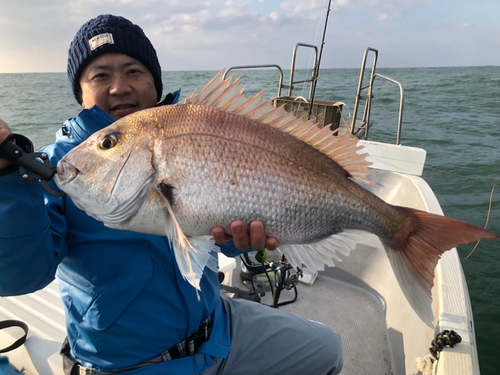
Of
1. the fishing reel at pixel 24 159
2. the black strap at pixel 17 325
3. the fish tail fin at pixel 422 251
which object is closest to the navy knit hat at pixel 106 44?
the fishing reel at pixel 24 159

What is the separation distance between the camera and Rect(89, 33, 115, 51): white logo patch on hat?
66.7 inches

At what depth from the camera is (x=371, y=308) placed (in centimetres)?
303

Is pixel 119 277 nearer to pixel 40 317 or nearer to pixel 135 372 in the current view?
pixel 135 372

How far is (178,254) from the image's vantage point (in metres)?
1.12

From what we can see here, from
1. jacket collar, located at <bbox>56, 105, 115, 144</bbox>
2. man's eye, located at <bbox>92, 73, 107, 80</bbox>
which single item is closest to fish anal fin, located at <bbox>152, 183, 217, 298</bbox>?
jacket collar, located at <bbox>56, 105, 115, 144</bbox>

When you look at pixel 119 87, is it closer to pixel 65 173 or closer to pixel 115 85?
pixel 115 85

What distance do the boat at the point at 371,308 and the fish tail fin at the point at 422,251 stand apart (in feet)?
0.54

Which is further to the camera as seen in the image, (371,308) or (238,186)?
(371,308)

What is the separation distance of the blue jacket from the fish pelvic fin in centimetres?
33

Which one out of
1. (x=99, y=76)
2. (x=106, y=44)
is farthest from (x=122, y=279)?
(x=106, y=44)

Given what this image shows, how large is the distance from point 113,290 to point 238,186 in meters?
0.73

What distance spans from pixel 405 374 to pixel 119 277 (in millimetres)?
2015

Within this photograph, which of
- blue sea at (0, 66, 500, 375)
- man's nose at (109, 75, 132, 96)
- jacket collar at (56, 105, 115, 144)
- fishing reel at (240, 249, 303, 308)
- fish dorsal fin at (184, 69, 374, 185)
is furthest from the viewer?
blue sea at (0, 66, 500, 375)

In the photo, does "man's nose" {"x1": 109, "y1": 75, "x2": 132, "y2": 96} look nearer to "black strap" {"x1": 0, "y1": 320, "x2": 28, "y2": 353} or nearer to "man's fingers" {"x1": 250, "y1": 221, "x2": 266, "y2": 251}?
"man's fingers" {"x1": 250, "y1": 221, "x2": 266, "y2": 251}
